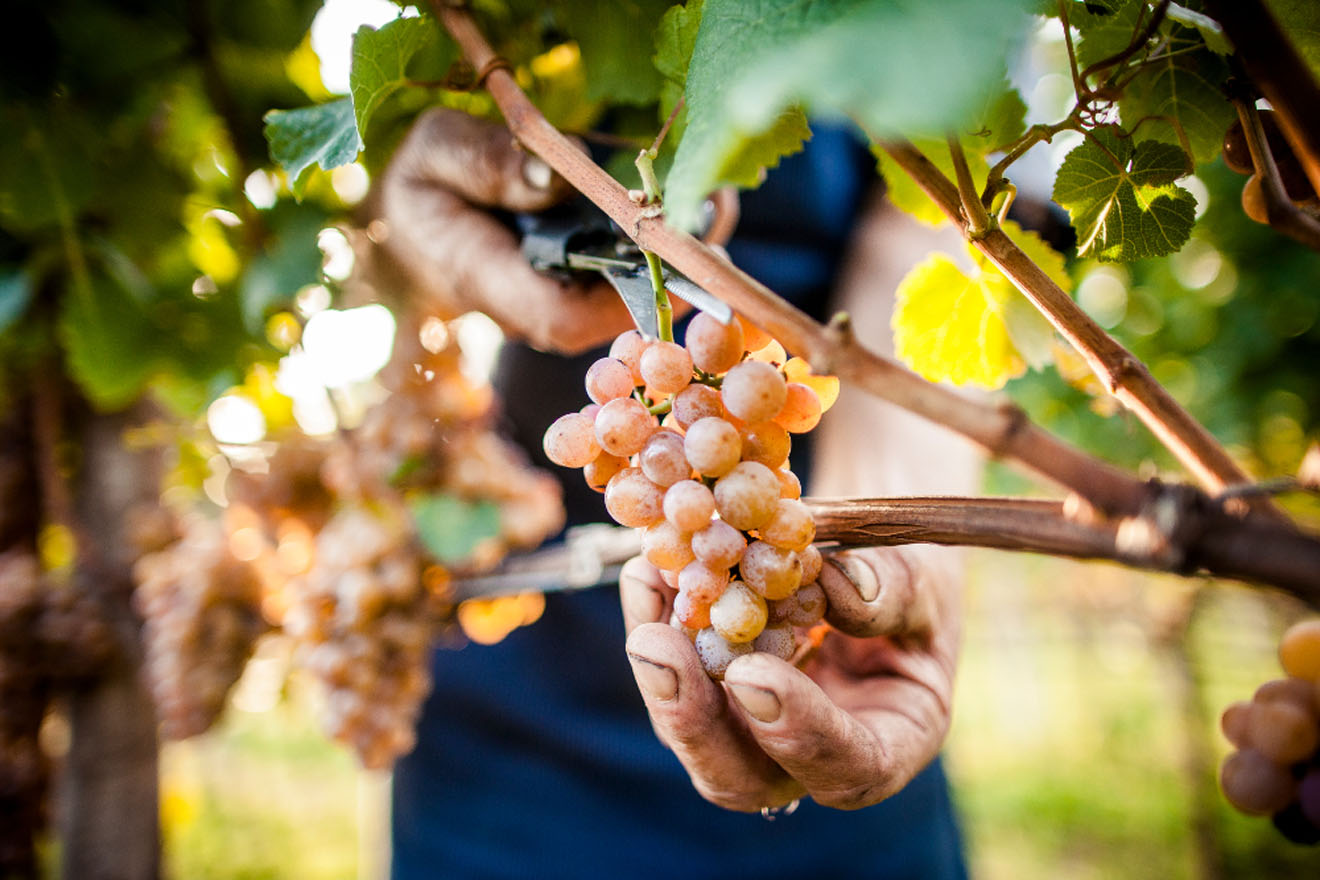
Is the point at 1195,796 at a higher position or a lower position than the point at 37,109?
lower

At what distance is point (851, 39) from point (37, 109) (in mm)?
1165

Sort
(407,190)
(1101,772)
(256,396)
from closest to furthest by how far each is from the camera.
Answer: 1. (407,190)
2. (256,396)
3. (1101,772)

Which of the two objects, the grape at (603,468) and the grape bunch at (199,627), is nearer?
the grape at (603,468)

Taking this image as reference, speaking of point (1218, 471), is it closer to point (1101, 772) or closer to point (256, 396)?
point (256, 396)

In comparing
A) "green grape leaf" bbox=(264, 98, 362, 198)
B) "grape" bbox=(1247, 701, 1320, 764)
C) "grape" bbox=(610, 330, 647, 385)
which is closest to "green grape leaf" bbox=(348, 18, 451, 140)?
"green grape leaf" bbox=(264, 98, 362, 198)

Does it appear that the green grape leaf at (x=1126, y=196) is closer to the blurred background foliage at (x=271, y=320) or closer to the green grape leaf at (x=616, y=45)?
the blurred background foliage at (x=271, y=320)

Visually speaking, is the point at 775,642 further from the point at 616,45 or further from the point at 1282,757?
the point at 616,45

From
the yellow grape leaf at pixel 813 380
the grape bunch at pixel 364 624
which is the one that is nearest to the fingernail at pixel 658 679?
the yellow grape leaf at pixel 813 380

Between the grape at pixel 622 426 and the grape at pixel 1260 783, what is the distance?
0.51 meters

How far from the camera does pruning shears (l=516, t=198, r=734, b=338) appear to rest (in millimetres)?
542

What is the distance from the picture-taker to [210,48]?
1.13 meters

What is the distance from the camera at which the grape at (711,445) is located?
484 millimetres

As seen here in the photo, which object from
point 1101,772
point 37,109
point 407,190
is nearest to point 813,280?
point 407,190

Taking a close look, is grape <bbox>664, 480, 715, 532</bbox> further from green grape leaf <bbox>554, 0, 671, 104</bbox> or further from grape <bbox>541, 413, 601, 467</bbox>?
green grape leaf <bbox>554, 0, 671, 104</bbox>
